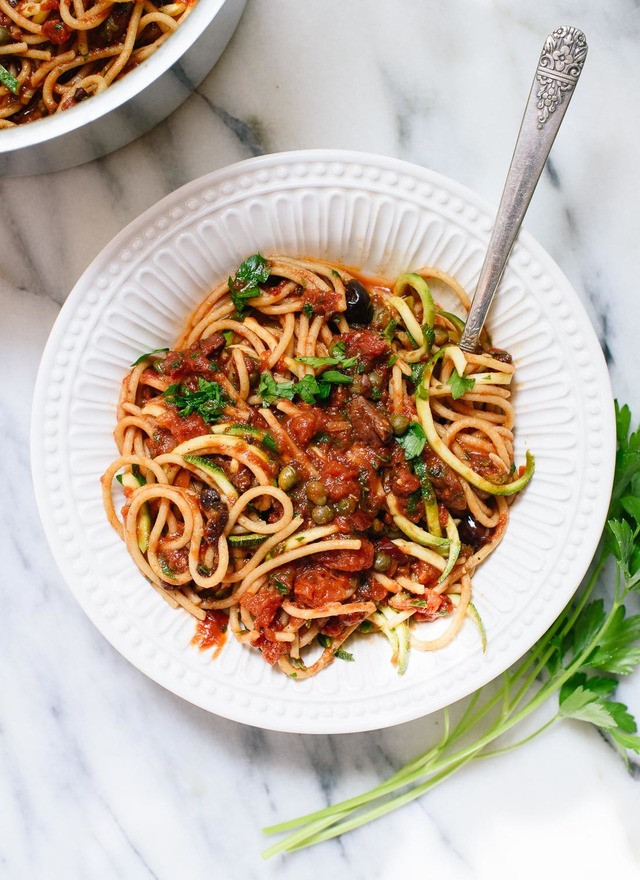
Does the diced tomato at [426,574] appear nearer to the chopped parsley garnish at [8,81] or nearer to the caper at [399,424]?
the caper at [399,424]

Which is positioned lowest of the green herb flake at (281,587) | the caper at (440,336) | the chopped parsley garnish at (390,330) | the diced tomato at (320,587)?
the green herb flake at (281,587)

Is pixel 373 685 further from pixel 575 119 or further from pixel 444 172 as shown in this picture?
pixel 575 119

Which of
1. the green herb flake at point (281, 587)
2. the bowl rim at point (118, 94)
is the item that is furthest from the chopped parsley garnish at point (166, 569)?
the bowl rim at point (118, 94)

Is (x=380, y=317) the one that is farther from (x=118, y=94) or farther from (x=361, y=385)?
(x=118, y=94)

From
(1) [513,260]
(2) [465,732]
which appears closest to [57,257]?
(1) [513,260]

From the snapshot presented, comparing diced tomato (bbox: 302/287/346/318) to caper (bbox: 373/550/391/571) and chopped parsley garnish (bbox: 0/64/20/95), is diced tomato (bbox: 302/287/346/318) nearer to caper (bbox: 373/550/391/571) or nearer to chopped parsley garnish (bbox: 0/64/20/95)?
caper (bbox: 373/550/391/571)

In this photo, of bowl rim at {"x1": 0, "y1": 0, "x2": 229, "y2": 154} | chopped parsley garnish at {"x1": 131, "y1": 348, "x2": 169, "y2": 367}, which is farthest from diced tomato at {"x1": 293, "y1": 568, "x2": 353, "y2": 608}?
bowl rim at {"x1": 0, "y1": 0, "x2": 229, "y2": 154}

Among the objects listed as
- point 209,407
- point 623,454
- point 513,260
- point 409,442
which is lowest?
point 209,407
